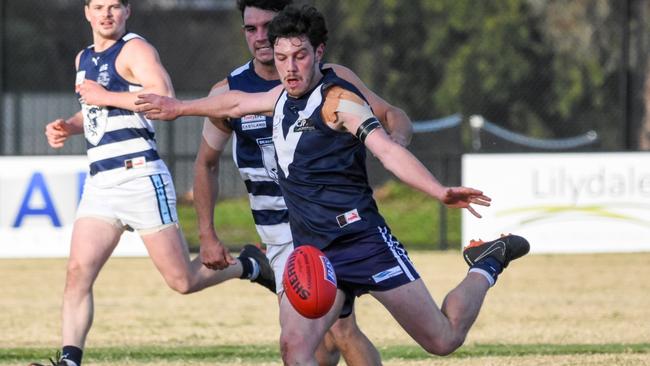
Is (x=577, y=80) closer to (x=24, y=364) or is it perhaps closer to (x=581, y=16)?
(x=581, y=16)

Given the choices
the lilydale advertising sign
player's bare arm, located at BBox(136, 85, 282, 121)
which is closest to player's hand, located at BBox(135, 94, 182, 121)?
player's bare arm, located at BBox(136, 85, 282, 121)

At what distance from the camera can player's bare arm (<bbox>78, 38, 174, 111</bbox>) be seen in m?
6.39

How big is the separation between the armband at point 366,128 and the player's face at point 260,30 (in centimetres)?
101

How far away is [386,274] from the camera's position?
5.42m

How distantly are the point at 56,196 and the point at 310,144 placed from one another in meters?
8.53

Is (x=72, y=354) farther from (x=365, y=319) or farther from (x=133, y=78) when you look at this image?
(x=365, y=319)

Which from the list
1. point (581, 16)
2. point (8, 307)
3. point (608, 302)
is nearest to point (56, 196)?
point (8, 307)

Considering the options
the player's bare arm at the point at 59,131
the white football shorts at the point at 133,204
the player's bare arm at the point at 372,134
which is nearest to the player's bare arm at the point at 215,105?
the player's bare arm at the point at 372,134

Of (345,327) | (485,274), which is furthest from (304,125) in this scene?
(485,274)

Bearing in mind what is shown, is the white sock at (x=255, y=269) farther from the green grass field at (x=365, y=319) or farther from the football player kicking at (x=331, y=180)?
the football player kicking at (x=331, y=180)

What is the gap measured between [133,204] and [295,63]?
174 centimetres

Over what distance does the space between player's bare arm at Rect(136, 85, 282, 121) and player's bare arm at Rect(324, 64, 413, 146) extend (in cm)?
33

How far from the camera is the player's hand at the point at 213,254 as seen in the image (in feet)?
20.8

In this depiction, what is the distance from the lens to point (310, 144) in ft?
17.6
